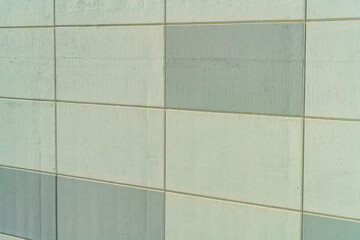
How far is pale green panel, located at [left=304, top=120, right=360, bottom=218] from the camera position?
12.6ft

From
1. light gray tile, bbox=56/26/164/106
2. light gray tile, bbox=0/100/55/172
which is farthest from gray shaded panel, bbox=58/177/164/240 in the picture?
light gray tile, bbox=56/26/164/106

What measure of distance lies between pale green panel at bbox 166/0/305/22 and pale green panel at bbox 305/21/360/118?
160 millimetres

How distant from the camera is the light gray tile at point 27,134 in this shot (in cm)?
516

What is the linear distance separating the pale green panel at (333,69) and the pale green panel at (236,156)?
19cm

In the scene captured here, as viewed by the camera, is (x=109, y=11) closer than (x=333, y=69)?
No

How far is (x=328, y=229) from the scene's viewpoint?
391 centimetres

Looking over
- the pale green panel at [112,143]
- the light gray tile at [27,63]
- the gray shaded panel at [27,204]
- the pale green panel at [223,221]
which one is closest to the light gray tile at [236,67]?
the pale green panel at [112,143]

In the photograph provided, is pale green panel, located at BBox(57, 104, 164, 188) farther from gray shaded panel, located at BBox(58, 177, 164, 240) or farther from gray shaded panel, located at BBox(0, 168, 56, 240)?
gray shaded panel, located at BBox(0, 168, 56, 240)

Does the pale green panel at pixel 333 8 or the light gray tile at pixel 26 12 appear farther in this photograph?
the light gray tile at pixel 26 12

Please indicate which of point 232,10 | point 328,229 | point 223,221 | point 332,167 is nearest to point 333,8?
point 232,10

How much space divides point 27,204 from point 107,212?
0.86m

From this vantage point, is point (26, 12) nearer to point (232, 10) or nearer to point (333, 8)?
point (232, 10)

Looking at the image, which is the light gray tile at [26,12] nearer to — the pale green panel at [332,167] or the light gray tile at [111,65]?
the light gray tile at [111,65]

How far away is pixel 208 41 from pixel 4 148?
86.5 inches
